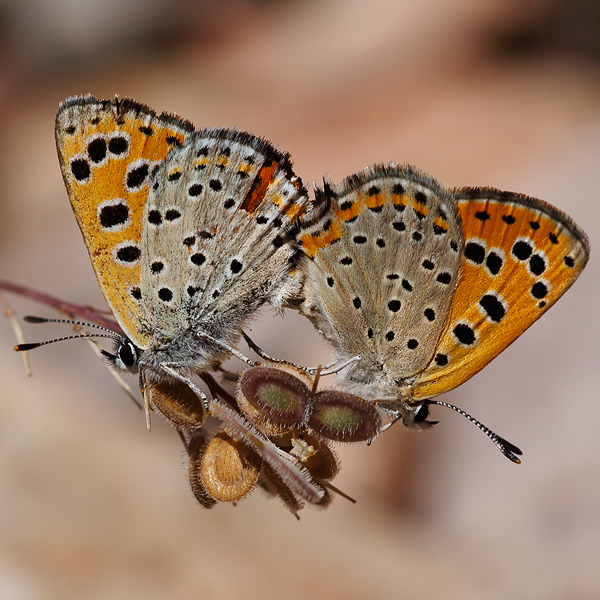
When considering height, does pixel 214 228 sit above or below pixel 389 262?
below

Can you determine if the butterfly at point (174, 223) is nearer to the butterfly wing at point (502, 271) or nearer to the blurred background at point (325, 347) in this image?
the butterfly wing at point (502, 271)

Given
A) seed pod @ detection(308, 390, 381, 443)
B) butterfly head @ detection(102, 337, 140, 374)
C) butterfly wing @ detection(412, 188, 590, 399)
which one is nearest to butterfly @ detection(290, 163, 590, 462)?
butterfly wing @ detection(412, 188, 590, 399)

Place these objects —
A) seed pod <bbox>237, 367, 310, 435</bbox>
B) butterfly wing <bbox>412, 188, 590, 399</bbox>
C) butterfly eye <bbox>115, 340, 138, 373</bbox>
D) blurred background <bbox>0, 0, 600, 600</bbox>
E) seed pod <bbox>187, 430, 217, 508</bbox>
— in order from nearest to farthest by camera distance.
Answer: seed pod <bbox>237, 367, 310, 435</bbox> → seed pod <bbox>187, 430, 217, 508</bbox> → butterfly wing <bbox>412, 188, 590, 399</bbox> → butterfly eye <bbox>115, 340, 138, 373</bbox> → blurred background <bbox>0, 0, 600, 600</bbox>

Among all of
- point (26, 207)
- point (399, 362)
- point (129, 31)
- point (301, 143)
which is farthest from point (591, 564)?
point (129, 31)

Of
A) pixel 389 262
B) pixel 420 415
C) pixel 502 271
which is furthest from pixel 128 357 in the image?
pixel 502 271

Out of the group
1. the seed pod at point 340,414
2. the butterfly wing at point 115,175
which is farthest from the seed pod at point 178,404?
the seed pod at point 340,414

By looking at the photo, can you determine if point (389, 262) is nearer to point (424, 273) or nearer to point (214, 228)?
point (424, 273)

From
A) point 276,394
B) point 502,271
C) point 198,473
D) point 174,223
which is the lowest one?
point 198,473

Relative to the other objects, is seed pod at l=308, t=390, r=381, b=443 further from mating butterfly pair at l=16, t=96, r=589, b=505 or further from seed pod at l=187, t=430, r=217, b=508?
mating butterfly pair at l=16, t=96, r=589, b=505
